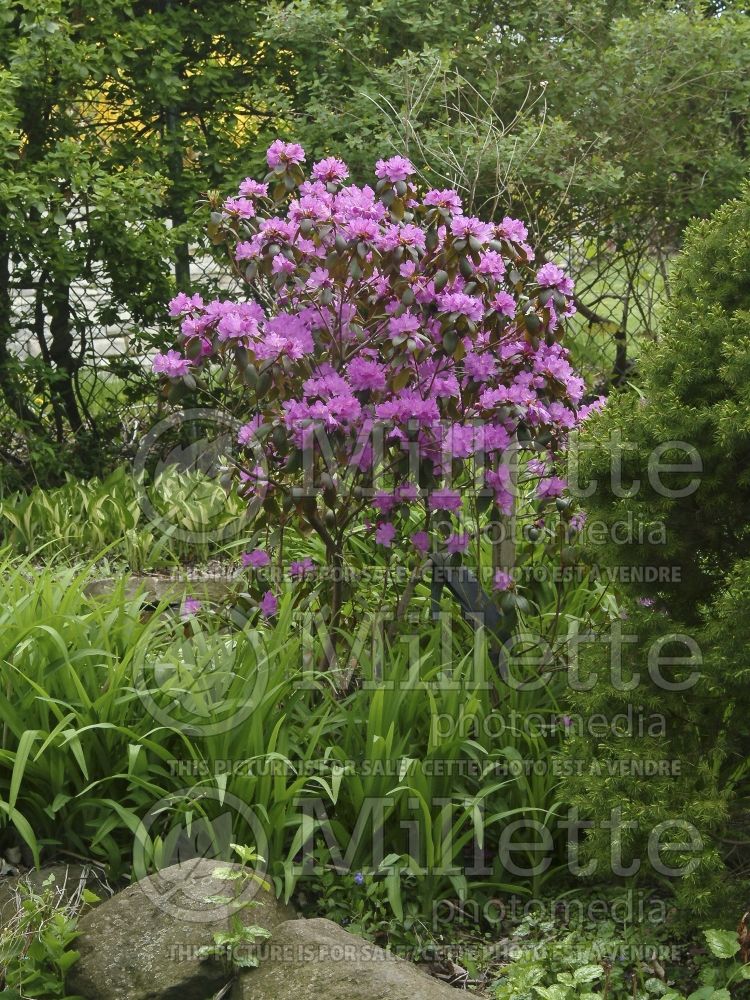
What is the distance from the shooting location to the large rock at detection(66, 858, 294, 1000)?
8.46ft

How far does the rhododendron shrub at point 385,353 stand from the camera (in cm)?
329

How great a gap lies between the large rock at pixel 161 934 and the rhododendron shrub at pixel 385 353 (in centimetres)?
112

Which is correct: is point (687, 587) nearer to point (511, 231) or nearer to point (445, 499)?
point (445, 499)

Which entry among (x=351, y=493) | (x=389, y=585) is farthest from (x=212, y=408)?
(x=351, y=493)

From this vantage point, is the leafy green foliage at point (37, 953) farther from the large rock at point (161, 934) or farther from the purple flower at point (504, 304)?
the purple flower at point (504, 304)

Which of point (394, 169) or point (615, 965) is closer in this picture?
point (615, 965)

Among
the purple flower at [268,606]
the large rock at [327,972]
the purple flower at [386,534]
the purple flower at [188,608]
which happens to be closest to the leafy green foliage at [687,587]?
the large rock at [327,972]

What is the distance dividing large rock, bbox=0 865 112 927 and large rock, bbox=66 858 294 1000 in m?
0.17

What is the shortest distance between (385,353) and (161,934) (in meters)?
1.78

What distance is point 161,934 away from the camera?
104 inches

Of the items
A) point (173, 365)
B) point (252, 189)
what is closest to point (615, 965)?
point (173, 365)

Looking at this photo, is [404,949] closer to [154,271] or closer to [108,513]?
[108,513]

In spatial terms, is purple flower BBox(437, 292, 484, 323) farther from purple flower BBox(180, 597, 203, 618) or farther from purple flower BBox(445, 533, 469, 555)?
purple flower BBox(180, 597, 203, 618)

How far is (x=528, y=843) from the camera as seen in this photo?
315 cm
